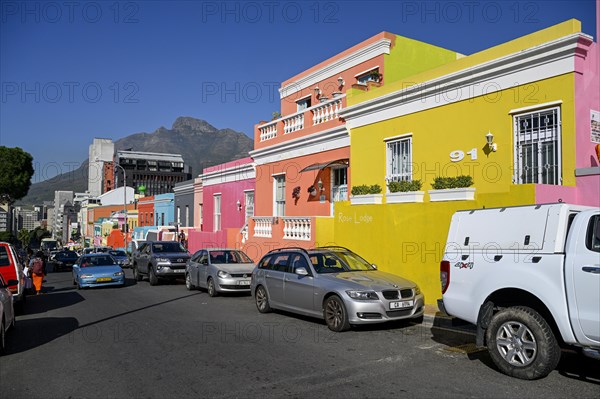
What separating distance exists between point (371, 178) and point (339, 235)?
199cm

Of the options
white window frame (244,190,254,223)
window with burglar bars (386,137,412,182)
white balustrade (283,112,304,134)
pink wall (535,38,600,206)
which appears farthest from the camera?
white window frame (244,190,254,223)

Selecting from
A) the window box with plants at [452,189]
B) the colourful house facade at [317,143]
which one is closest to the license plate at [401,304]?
the window box with plants at [452,189]

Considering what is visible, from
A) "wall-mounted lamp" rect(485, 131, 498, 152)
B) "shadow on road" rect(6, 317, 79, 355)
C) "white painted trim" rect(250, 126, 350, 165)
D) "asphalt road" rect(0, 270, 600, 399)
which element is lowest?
"shadow on road" rect(6, 317, 79, 355)

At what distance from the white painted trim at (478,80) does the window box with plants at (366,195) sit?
2128 millimetres

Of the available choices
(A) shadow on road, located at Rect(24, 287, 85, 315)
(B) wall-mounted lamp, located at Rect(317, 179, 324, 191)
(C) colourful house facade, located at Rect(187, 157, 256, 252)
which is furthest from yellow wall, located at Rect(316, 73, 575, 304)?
(C) colourful house facade, located at Rect(187, 157, 256, 252)

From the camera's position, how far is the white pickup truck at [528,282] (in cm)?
599

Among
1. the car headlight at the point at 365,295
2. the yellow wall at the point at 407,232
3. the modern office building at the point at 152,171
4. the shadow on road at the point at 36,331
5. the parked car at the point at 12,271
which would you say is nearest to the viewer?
the shadow on road at the point at 36,331

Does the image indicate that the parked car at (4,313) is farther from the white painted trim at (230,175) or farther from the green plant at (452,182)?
the white painted trim at (230,175)

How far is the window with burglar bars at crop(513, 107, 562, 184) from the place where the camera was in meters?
10.9

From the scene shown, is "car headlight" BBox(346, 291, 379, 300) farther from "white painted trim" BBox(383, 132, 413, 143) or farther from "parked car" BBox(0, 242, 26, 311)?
"parked car" BBox(0, 242, 26, 311)

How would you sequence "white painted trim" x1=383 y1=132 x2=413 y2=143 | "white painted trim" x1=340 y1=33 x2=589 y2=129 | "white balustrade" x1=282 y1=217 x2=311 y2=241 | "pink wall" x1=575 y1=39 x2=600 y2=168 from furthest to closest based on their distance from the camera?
"white balustrade" x1=282 y1=217 x2=311 y2=241 → "white painted trim" x1=383 y1=132 x2=413 y2=143 → "white painted trim" x1=340 y1=33 x2=589 y2=129 → "pink wall" x1=575 y1=39 x2=600 y2=168

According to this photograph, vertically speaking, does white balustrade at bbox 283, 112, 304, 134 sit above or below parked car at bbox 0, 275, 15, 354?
above

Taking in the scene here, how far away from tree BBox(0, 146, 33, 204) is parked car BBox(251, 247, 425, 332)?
44579mm

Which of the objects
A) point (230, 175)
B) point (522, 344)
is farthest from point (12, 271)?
point (230, 175)
